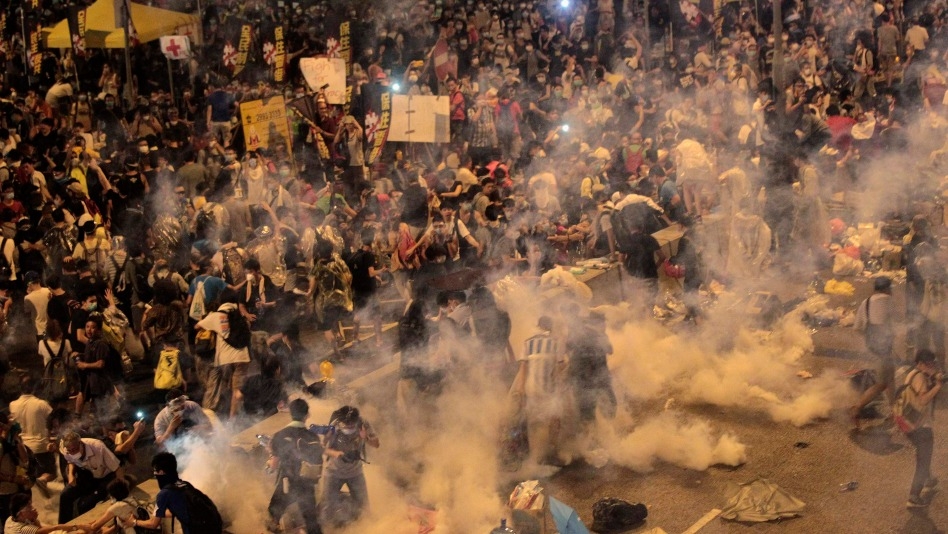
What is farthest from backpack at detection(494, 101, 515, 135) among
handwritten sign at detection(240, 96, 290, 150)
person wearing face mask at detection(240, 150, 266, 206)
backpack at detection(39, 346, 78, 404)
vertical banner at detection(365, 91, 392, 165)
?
backpack at detection(39, 346, 78, 404)

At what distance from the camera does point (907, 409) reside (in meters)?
7.11

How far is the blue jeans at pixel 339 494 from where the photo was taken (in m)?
7.02

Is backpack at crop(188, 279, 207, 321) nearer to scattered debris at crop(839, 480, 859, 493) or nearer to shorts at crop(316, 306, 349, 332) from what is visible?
shorts at crop(316, 306, 349, 332)

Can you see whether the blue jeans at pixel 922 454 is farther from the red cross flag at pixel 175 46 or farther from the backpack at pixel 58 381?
the red cross flag at pixel 175 46

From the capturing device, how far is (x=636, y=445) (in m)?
8.32

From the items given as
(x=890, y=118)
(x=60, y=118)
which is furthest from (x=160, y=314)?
(x=890, y=118)

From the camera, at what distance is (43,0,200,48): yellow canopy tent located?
56.6 ft

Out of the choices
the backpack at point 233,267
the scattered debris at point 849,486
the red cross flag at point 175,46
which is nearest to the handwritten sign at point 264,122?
the red cross flag at point 175,46

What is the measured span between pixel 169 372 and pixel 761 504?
459cm

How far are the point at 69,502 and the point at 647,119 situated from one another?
1051 centimetres

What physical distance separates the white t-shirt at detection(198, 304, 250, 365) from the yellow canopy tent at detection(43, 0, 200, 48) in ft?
31.2

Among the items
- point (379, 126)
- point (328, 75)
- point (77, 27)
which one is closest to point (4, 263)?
point (379, 126)

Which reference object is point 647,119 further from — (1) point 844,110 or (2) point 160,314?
(2) point 160,314

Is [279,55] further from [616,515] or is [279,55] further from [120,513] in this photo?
[616,515]
